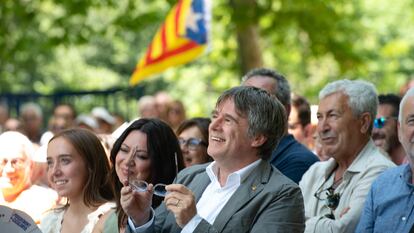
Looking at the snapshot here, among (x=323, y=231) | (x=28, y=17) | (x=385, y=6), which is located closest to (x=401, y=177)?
(x=323, y=231)

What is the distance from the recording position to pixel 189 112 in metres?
31.6

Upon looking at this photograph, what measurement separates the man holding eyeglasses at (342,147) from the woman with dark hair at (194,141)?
1322mm

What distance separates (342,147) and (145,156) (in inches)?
58.9

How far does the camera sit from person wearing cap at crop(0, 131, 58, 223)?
9.56m

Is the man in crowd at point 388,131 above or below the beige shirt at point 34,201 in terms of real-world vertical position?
above

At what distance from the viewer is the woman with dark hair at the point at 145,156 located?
Answer: 7375 mm

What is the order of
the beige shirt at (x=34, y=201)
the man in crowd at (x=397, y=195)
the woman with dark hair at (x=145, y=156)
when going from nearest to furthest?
the man in crowd at (x=397, y=195), the woman with dark hair at (x=145, y=156), the beige shirt at (x=34, y=201)

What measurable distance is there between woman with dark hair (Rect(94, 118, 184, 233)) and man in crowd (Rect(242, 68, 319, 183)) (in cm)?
127

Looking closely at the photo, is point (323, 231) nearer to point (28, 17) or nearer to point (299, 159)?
point (299, 159)

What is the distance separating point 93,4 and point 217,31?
6062mm

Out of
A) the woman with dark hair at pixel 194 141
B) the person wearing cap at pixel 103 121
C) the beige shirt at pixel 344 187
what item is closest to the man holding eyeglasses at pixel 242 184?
the beige shirt at pixel 344 187

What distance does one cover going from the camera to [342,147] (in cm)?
805

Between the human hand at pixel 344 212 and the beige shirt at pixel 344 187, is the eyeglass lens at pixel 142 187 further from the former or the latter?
the human hand at pixel 344 212

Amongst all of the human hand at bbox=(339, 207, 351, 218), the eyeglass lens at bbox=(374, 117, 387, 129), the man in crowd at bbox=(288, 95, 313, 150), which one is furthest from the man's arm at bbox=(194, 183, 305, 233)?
the man in crowd at bbox=(288, 95, 313, 150)
